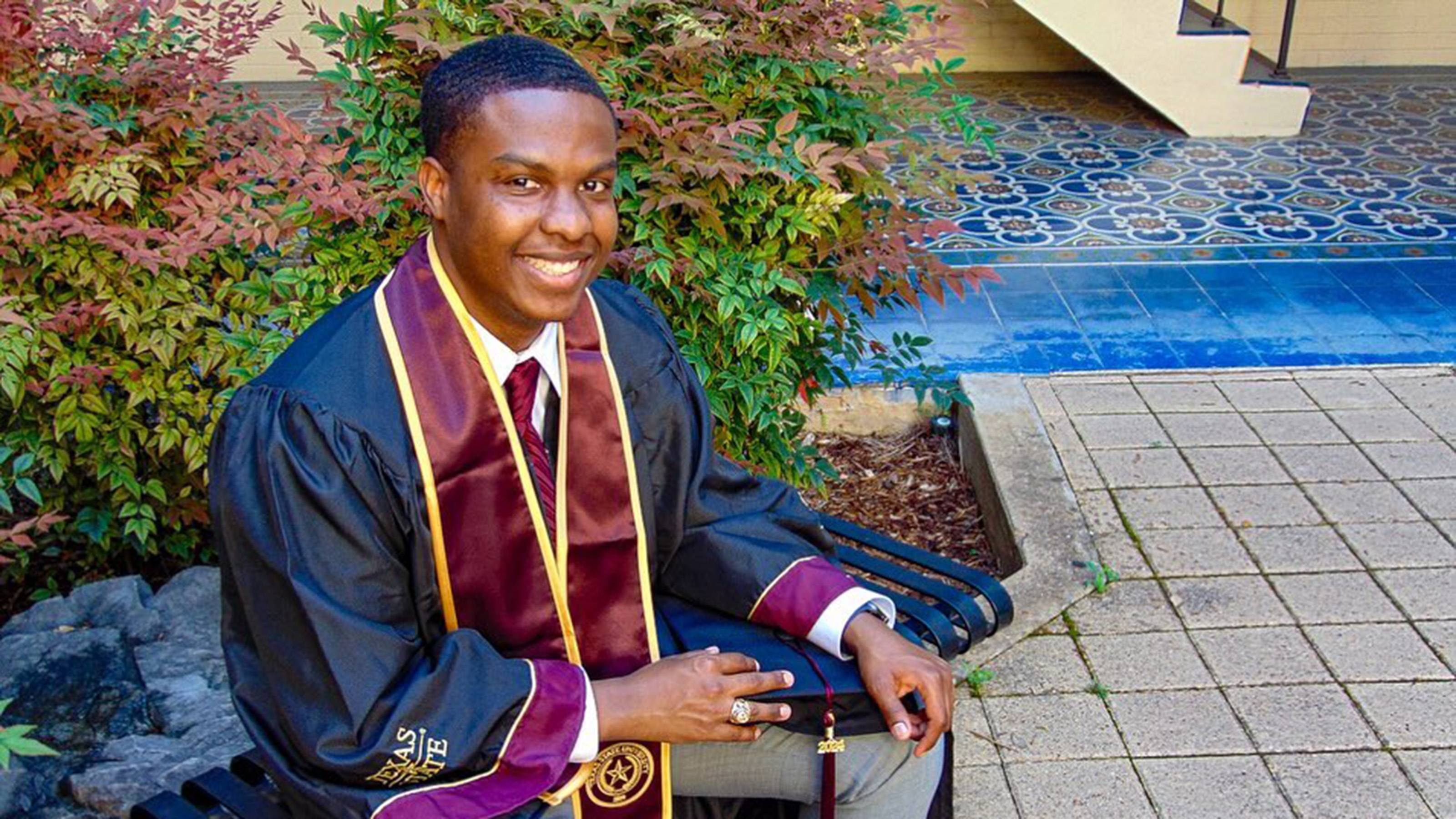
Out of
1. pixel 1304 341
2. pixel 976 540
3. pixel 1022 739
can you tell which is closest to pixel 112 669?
pixel 1022 739

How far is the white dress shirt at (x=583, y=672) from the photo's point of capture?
6.32 ft

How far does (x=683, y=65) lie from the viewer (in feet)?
9.69

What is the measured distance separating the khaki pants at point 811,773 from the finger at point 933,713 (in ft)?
0.19

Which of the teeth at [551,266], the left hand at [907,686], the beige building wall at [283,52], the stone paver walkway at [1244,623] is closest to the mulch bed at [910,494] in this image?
the stone paver walkway at [1244,623]

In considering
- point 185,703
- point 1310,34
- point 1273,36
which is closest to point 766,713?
point 185,703

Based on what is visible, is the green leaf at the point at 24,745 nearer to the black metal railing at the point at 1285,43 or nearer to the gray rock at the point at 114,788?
the gray rock at the point at 114,788

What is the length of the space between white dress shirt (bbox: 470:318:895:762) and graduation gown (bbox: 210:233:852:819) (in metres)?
0.03

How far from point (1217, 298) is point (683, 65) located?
341 centimetres

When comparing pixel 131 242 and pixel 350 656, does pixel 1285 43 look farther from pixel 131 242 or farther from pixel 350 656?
pixel 350 656

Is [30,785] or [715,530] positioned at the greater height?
[715,530]

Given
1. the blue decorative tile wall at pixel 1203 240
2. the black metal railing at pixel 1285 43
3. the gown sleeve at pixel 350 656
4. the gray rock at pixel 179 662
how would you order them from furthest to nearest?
1. the black metal railing at pixel 1285 43
2. the blue decorative tile wall at pixel 1203 240
3. the gray rock at pixel 179 662
4. the gown sleeve at pixel 350 656

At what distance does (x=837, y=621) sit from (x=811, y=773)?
251mm

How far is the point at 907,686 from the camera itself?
6.77 ft

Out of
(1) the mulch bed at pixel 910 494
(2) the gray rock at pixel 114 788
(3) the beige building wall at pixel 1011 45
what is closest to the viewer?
(2) the gray rock at pixel 114 788
